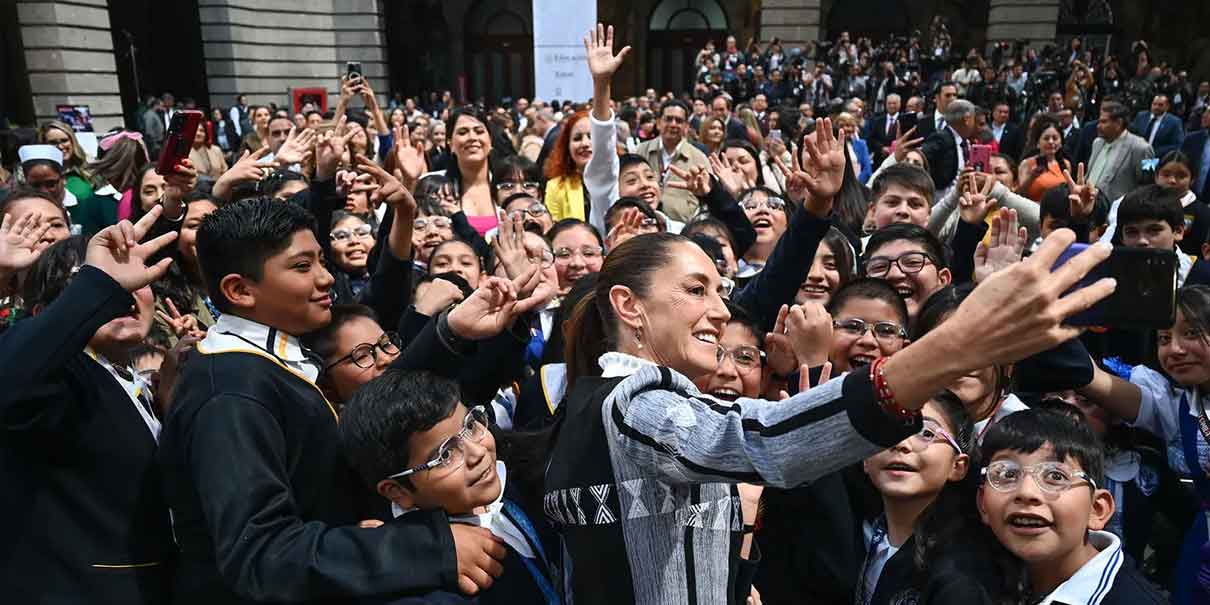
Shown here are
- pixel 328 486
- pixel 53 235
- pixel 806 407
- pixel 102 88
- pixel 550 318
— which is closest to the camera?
pixel 806 407

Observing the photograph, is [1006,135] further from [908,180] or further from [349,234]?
[349,234]

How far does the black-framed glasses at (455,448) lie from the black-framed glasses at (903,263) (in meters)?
1.92

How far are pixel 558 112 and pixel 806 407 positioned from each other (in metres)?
12.3

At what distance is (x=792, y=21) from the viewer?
21891 millimetres

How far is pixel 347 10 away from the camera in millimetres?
22391

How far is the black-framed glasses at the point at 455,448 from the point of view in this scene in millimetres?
2014

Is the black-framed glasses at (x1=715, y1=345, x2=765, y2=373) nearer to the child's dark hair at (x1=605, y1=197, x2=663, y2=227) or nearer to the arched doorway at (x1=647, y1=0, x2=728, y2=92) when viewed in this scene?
the child's dark hair at (x1=605, y1=197, x2=663, y2=227)

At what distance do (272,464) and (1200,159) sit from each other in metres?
9.53

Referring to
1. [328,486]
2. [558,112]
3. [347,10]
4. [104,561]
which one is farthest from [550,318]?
[347,10]

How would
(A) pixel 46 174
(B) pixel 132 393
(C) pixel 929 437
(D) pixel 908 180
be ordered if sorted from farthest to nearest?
1. (A) pixel 46 174
2. (D) pixel 908 180
3. (C) pixel 929 437
4. (B) pixel 132 393

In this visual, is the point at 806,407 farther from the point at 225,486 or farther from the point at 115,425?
the point at 115,425

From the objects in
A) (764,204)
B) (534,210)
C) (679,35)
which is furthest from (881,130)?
(679,35)

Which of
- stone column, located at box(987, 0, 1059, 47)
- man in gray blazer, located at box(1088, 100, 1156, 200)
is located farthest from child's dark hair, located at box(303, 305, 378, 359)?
stone column, located at box(987, 0, 1059, 47)

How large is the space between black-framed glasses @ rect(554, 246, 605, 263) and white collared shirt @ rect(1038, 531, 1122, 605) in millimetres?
2346
